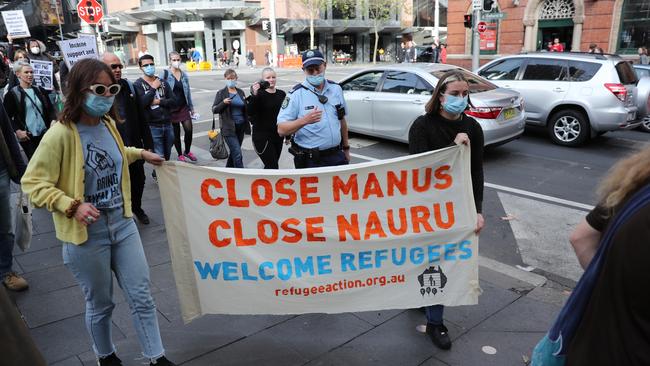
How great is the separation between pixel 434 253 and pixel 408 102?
246 inches

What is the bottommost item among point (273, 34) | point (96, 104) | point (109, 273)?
point (109, 273)

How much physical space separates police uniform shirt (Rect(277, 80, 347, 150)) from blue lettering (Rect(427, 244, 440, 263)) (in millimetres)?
1472

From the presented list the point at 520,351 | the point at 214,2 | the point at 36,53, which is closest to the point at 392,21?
the point at 214,2

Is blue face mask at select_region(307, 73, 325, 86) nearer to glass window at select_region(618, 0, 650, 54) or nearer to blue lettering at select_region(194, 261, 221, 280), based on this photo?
blue lettering at select_region(194, 261, 221, 280)

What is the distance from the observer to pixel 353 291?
3.31 m

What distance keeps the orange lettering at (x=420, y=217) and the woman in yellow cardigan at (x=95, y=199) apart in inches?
65.7

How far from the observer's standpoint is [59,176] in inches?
106

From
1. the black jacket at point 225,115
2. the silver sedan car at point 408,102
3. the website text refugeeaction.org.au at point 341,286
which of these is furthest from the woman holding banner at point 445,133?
the silver sedan car at point 408,102

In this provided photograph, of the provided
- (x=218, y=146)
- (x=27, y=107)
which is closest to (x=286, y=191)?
(x=27, y=107)

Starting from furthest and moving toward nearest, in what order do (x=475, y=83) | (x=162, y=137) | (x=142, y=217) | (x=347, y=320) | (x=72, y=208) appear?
(x=475, y=83) < (x=162, y=137) < (x=142, y=217) < (x=347, y=320) < (x=72, y=208)

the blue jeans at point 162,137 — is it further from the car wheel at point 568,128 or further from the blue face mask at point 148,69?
the car wheel at point 568,128

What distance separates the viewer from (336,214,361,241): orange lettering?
3270mm

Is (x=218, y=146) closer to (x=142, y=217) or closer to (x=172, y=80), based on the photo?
(x=172, y=80)

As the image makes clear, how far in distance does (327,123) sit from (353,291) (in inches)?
64.4
